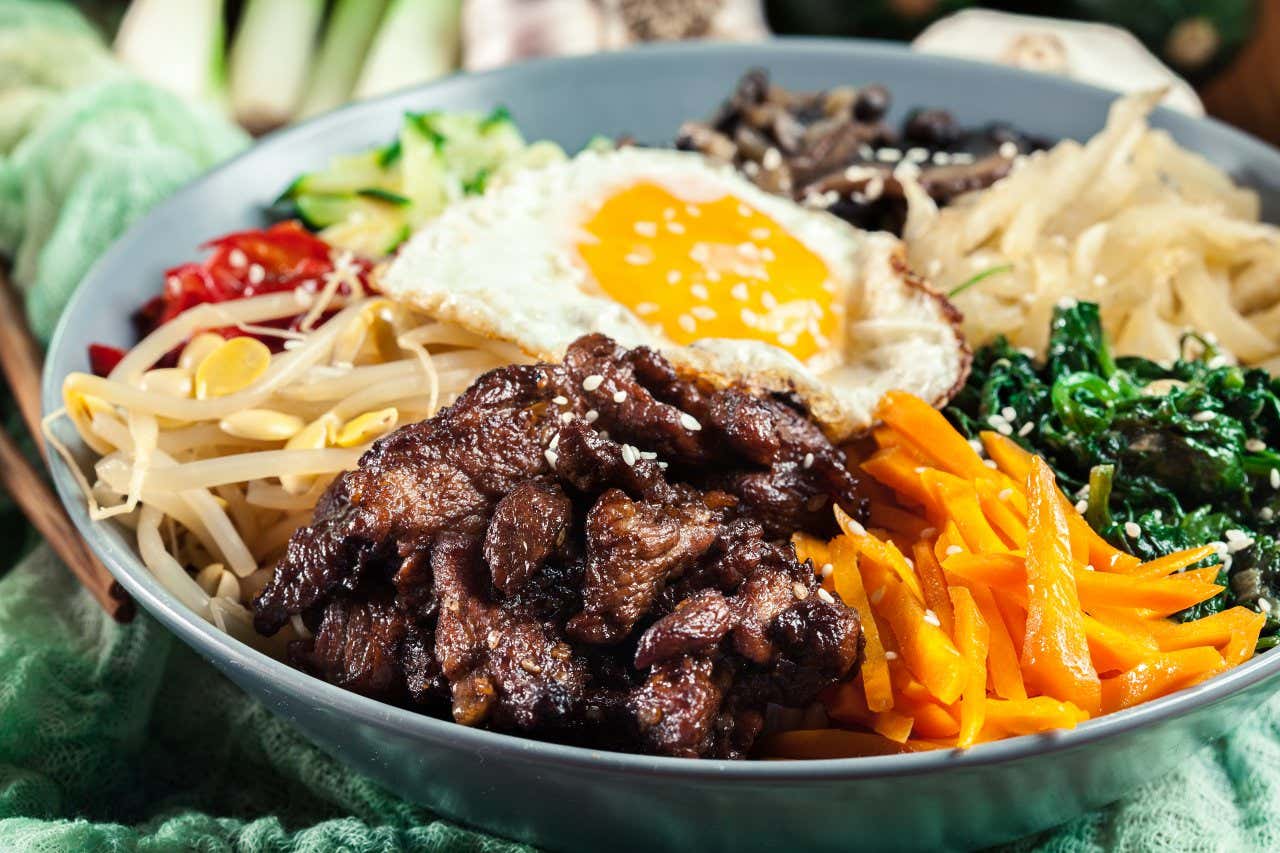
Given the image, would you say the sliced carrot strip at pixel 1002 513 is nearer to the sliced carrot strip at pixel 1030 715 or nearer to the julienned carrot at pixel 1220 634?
the julienned carrot at pixel 1220 634

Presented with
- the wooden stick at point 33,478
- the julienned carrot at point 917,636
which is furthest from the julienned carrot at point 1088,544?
the wooden stick at point 33,478

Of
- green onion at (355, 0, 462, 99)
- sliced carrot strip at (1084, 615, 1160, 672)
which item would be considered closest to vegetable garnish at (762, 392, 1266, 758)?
sliced carrot strip at (1084, 615, 1160, 672)

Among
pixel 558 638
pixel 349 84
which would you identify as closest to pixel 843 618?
pixel 558 638

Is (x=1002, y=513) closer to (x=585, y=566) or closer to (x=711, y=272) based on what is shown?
(x=585, y=566)

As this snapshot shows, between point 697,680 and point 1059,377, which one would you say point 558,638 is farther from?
point 1059,377

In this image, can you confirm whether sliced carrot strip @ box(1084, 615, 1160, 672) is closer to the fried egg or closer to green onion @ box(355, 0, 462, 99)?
the fried egg
